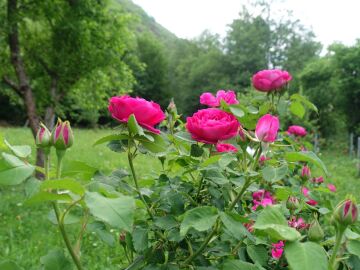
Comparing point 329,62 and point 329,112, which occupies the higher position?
point 329,62

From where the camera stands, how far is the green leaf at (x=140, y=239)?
0.77 m

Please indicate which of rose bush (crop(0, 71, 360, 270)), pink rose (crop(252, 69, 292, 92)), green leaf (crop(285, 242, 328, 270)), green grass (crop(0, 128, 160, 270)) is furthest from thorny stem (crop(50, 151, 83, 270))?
green grass (crop(0, 128, 160, 270))

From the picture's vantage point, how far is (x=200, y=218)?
69 centimetres

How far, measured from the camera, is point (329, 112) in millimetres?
14562

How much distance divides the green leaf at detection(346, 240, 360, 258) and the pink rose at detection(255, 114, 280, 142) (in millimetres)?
210

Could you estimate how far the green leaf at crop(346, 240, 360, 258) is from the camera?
631 millimetres

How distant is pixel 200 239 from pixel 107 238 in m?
0.19

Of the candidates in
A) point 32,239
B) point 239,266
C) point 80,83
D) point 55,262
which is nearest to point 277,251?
point 239,266

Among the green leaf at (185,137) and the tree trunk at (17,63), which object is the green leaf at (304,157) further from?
the tree trunk at (17,63)

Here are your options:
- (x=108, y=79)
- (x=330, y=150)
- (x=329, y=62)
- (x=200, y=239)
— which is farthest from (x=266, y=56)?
(x=200, y=239)

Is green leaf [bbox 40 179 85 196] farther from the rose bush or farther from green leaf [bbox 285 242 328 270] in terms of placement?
green leaf [bbox 285 242 328 270]

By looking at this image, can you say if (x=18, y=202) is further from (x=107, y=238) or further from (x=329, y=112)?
(x=329, y=112)

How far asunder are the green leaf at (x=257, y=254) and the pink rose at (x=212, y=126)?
0.21m

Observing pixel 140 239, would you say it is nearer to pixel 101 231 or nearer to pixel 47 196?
pixel 101 231
